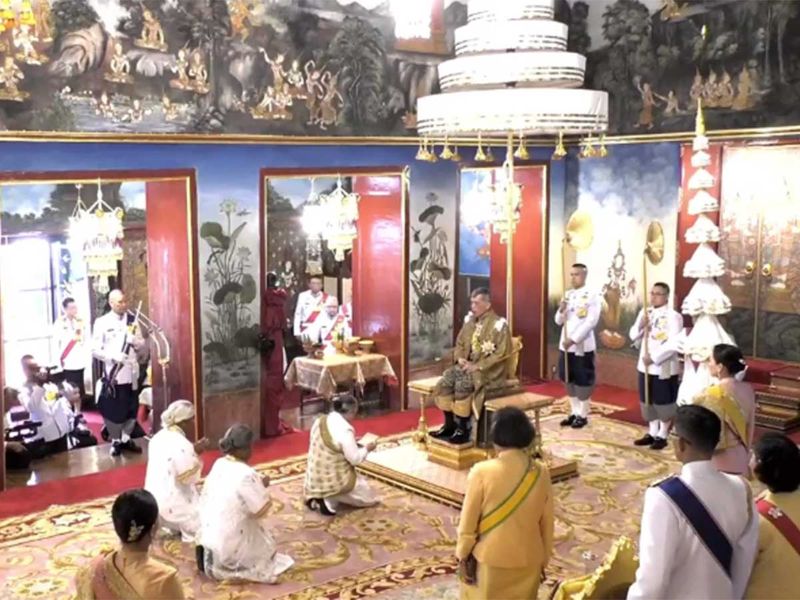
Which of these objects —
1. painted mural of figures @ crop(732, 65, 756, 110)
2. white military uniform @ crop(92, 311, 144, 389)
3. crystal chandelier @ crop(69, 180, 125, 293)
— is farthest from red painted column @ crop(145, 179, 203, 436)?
painted mural of figures @ crop(732, 65, 756, 110)

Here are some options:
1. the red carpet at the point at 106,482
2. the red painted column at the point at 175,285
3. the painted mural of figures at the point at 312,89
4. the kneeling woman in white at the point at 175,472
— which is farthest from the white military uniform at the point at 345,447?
the painted mural of figures at the point at 312,89

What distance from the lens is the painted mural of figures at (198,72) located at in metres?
10.9

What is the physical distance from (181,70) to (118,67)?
2.48 feet

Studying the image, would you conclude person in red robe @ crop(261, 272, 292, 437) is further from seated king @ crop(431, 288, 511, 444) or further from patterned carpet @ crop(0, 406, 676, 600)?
seated king @ crop(431, 288, 511, 444)

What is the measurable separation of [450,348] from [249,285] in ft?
12.4

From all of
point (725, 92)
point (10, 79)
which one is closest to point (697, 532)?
point (10, 79)

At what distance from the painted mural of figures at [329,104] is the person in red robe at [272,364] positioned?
2235 mm

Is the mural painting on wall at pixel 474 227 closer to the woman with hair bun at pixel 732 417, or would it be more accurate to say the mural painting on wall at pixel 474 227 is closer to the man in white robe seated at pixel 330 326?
the man in white robe seated at pixel 330 326

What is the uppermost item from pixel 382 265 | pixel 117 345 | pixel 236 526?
pixel 382 265

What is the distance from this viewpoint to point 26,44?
9.65 metres

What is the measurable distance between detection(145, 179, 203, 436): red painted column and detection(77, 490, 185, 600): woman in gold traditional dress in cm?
694

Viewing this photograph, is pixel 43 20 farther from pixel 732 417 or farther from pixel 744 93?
pixel 744 93

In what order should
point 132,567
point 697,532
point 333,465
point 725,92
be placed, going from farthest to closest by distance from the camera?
1. point 725,92
2. point 333,465
3. point 132,567
4. point 697,532

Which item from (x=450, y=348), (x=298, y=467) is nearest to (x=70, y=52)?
(x=298, y=467)
